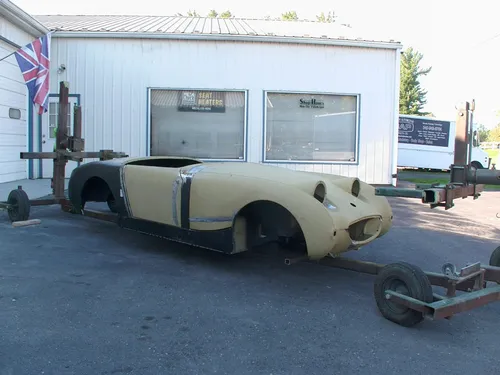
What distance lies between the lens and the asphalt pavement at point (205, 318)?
9.64 ft

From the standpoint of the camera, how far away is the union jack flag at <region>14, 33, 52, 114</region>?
9094 millimetres

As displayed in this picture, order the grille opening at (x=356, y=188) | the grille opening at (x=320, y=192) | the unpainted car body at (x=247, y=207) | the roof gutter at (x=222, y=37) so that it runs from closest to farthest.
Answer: the unpainted car body at (x=247, y=207) → the grille opening at (x=320, y=192) → the grille opening at (x=356, y=188) → the roof gutter at (x=222, y=37)

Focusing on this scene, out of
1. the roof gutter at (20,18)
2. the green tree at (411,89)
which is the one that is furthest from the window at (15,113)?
the green tree at (411,89)

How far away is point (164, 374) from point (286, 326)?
1086 millimetres

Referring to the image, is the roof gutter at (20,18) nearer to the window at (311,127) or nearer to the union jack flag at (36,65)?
the union jack flag at (36,65)

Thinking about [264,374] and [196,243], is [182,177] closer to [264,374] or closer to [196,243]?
[196,243]

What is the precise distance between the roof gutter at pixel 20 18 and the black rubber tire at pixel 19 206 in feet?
17.4

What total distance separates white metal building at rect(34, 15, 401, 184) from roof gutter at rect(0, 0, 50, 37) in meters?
0.57

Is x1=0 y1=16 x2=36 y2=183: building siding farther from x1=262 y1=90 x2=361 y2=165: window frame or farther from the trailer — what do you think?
the trailer

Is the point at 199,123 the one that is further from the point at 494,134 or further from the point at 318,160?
the point at 494,134

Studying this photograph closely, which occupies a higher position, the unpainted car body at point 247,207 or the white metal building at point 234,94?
the white metal building at point 234,94

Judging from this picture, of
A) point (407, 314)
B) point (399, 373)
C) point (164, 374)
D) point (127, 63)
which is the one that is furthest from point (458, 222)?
point (127, 63)

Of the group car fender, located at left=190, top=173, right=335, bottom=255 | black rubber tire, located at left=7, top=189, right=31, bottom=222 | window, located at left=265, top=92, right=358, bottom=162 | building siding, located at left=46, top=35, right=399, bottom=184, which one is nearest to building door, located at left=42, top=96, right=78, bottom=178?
building siding, located at left=46, top=35, right=399, bottom=184

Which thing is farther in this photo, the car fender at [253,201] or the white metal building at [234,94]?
the white metal building at [234,94]
